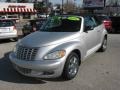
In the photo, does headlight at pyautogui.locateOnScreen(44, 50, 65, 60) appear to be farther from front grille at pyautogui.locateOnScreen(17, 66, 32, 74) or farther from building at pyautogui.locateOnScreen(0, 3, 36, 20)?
building at pyautogui.locateOnScreen(0, 3, 36, 20)

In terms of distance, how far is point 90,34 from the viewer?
8547 millimetres

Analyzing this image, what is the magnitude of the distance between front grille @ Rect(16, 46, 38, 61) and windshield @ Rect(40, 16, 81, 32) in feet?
4.82

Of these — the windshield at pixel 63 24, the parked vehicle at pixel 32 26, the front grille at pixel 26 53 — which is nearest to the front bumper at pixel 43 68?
the front grille at pixel 26 53

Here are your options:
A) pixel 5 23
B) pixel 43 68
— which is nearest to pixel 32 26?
pixel 5 23

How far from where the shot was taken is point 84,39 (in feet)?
26.1

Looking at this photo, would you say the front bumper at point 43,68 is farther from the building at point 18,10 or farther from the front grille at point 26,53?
the building at point 18,10

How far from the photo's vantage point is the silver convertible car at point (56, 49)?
656cm

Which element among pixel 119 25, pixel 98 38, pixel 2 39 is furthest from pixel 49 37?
pixel 119 25

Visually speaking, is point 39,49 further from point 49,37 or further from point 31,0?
point 31,0

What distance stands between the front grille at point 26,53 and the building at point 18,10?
172 ft

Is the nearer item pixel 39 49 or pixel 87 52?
pixel 39 49

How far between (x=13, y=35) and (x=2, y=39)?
691 millimetres

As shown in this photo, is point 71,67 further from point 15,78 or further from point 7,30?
point 7,30

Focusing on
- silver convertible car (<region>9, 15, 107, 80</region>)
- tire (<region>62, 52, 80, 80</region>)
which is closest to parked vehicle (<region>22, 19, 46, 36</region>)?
silver convertible car (<region>9, 15, 107, 80</region>)
